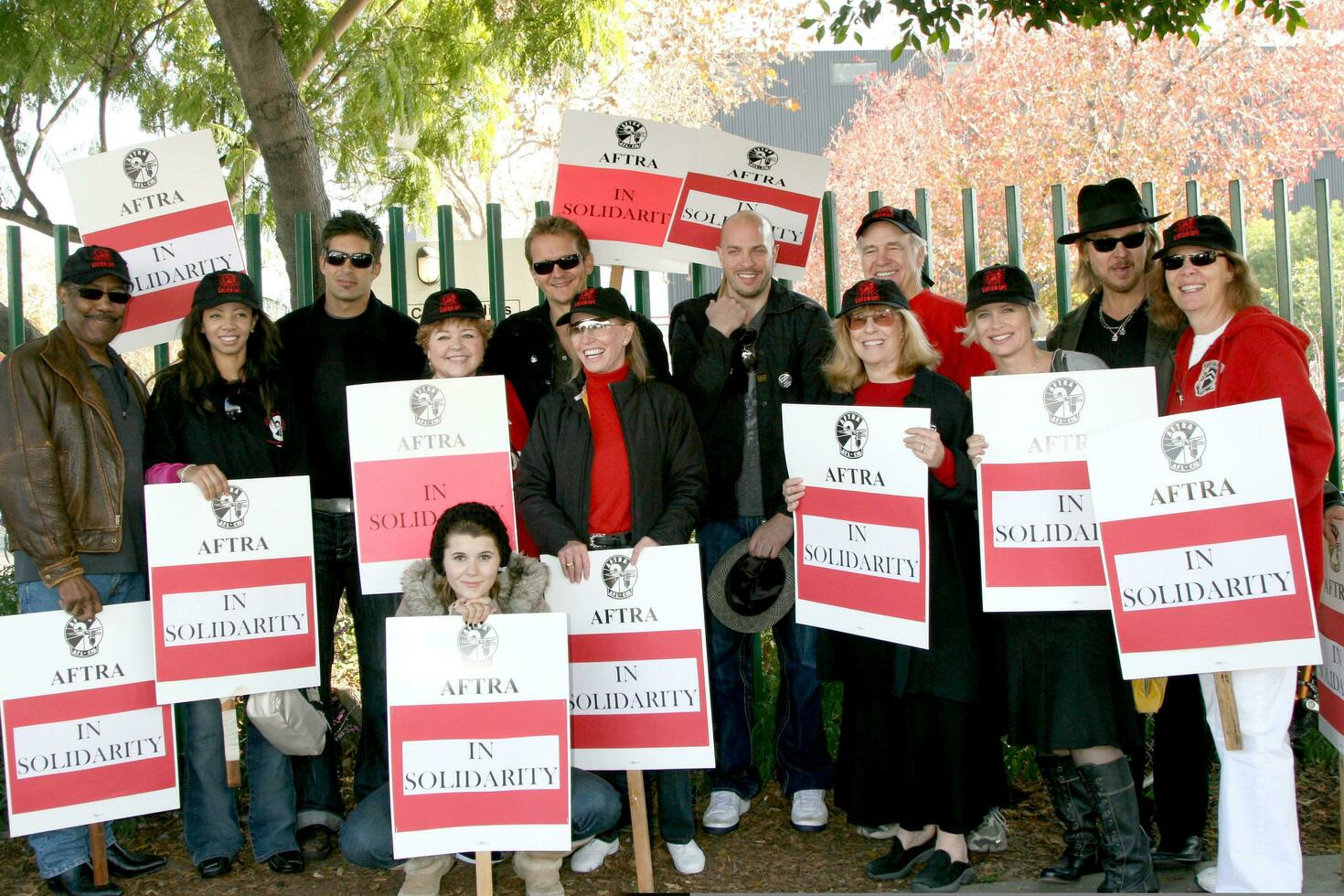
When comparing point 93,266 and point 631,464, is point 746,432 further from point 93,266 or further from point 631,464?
point 93,266

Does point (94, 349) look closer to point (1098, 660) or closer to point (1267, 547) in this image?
point (1098, 660)

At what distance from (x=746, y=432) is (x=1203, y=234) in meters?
1.87

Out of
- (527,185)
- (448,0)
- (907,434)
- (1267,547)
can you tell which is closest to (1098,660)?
(1267,547)

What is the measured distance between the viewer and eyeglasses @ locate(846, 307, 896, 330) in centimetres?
445

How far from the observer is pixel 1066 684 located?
4.23 m

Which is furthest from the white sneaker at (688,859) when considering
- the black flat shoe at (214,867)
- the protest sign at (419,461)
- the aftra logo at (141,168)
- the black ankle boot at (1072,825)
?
the aftra logo at (141,168)

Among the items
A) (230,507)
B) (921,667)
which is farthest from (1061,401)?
(230,507)

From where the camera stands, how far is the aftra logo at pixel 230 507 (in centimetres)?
468

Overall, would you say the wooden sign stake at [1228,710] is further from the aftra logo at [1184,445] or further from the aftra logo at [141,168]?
the aftra logo at [141,168]

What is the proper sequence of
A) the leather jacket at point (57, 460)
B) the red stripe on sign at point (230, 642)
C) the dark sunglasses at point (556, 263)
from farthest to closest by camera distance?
the dark sunglasses at point (556, 263) < the red stripe on sign at point (230, 642) < the leather jacket at point (57, 460)

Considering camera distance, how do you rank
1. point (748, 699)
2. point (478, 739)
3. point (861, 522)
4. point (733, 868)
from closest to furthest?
1. point (478, 739)
2. point (861, 522)
3. point (733, 868)
4. point (748, 699)

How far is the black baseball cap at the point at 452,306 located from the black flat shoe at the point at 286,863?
2.19 m

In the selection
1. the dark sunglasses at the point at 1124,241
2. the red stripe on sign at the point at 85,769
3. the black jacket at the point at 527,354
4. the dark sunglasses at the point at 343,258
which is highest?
the dark sunglasses at the point at 343,258

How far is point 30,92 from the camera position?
8.08m
